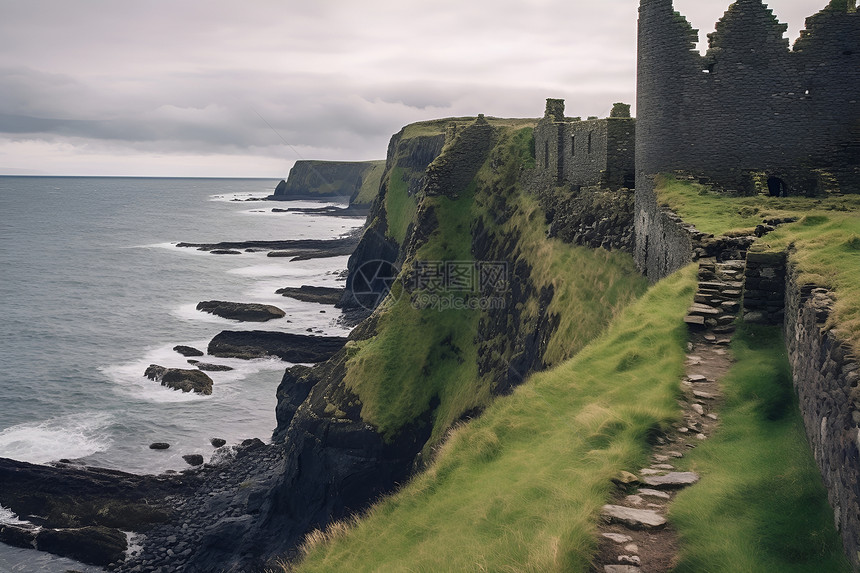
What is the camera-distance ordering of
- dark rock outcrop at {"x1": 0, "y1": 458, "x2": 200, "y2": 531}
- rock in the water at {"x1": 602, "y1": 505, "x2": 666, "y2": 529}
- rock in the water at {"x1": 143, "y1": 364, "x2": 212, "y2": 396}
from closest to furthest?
rock in the water at {"x1": 602, "y1": 505, "x2": 666, "y2": 529} → dark rock outcrop at {"x1": 0, "y1": 458, "x2": 200, "y2": 531} → rock in the water at {"x1": 143, "y1": 364, "x2": 212, "y2": 396}

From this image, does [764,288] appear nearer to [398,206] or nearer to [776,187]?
[776,187]

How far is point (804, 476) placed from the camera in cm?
877

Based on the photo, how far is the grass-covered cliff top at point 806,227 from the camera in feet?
32.5

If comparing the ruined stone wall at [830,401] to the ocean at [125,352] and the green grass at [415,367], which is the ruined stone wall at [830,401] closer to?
the green grass at [415,367]

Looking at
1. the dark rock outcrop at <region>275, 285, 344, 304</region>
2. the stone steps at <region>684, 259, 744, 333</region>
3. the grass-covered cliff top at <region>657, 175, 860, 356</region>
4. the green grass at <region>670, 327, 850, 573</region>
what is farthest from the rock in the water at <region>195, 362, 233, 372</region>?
the green grass at <region>670, 327, 850, 573</region>

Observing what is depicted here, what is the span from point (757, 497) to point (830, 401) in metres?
1.48

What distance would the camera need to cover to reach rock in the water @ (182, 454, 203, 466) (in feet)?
152

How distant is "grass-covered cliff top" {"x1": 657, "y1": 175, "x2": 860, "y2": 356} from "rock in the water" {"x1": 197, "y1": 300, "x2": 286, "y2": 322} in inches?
2399

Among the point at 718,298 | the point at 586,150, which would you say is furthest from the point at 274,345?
the point at 718,298

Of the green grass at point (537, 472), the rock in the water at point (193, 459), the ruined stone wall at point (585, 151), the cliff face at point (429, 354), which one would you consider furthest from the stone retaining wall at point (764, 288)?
the rock in the water at point (193, 459)

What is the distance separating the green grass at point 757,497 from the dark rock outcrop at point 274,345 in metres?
57.7

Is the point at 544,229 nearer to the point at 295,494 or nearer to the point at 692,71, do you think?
the point at 692,71

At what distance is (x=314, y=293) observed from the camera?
95250mm

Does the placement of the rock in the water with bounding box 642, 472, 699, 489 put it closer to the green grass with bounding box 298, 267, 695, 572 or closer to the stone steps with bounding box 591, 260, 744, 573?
the stone steps with bounding box 591, 260, 744, 573
